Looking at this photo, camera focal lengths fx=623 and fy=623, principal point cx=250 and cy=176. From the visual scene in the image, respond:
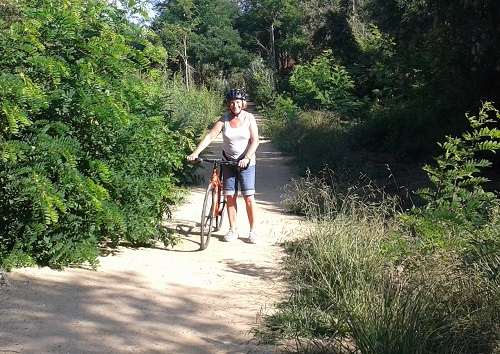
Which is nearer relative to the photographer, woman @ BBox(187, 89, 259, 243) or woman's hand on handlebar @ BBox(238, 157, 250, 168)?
woman's hand on handlebar @ BBox(238, 157, 250, 168)

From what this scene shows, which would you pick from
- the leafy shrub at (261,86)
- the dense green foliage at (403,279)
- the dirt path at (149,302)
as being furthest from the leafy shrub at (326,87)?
the dense green foliage at (403,279)

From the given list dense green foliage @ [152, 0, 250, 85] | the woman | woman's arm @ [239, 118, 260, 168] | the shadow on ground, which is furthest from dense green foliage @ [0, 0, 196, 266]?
dense green foliage @ [152, 0, 250, 85]

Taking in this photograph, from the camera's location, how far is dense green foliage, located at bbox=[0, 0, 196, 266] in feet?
18.6

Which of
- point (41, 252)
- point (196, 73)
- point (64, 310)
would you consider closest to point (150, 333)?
point (64, 310)

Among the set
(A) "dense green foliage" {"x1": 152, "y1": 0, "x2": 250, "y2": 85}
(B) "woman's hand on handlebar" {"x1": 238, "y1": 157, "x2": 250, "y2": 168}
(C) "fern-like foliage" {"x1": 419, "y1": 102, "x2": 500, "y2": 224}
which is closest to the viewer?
(C) "fern-like foliage" {"x1": 419, "y1": 102, "x2": 500, "y2": 224}

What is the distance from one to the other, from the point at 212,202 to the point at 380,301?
3858 millimetres

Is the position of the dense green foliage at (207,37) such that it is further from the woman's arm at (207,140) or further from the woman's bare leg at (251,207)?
the woman's bare leg at (251,207)

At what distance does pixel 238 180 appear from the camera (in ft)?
26.0

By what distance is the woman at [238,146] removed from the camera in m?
7.71

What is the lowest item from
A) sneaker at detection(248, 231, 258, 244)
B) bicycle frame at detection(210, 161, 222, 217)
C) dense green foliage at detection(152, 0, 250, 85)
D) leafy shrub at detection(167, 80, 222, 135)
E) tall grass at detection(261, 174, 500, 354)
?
sneaker at detection(248, 231, 258, 244)

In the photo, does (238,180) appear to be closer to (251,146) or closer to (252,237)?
(251,146)

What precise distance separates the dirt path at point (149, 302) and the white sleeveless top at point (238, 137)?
1.16 m

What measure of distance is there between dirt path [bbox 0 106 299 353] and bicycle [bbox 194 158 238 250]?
0.20 metres

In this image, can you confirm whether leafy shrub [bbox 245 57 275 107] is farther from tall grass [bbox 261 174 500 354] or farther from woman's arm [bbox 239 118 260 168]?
tall grass [bbox 261 174 500 354]
